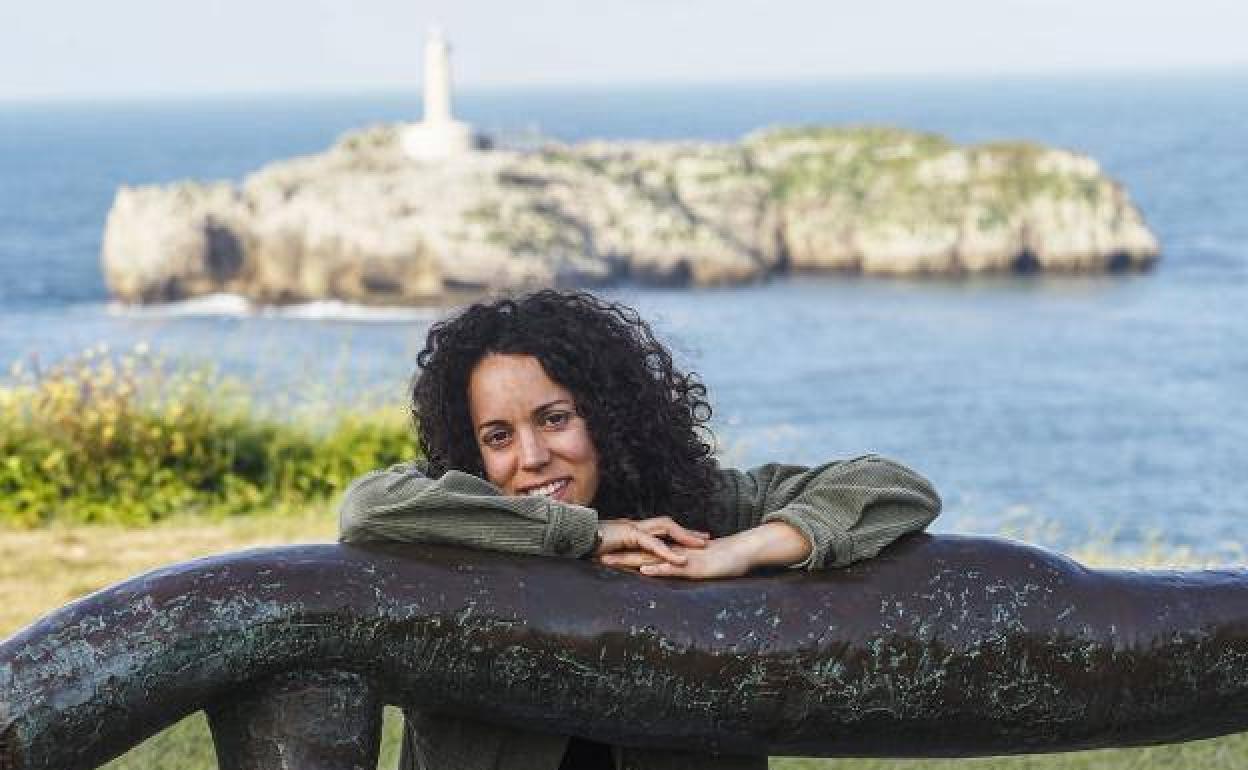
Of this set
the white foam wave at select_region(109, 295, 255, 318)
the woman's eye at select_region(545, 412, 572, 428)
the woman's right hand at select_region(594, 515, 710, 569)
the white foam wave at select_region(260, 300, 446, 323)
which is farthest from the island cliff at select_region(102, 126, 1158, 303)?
the woman's right hand at select_region(594, 515, 710, 569)

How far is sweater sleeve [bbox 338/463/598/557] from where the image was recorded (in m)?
2.48

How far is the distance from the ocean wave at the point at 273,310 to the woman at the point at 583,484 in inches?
2574

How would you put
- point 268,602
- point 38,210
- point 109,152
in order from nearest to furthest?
point 268,602 < point 38,210 < point 109,152

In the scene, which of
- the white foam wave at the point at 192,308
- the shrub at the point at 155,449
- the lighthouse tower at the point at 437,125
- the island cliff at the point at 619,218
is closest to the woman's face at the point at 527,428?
the shrub at the point at 155,449

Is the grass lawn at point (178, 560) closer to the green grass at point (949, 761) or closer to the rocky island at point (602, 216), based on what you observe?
the green grass at point (949, 761)

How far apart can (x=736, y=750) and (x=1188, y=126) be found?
191 m

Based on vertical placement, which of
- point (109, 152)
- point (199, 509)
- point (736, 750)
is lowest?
point (109, 152)

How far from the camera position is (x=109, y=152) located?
169875 millimetres

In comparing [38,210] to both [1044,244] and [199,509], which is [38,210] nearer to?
[1044,244]

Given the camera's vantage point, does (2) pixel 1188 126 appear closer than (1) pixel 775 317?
No

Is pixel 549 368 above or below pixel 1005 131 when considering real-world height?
above

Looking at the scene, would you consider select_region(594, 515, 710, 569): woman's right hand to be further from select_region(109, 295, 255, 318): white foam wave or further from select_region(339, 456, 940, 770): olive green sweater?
select_region(109, 295, 255, 318): white foam wave

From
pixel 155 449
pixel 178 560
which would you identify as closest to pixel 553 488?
pixel 178 560

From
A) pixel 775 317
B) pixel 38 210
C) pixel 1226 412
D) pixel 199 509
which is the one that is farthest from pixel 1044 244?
pixel 199 509
